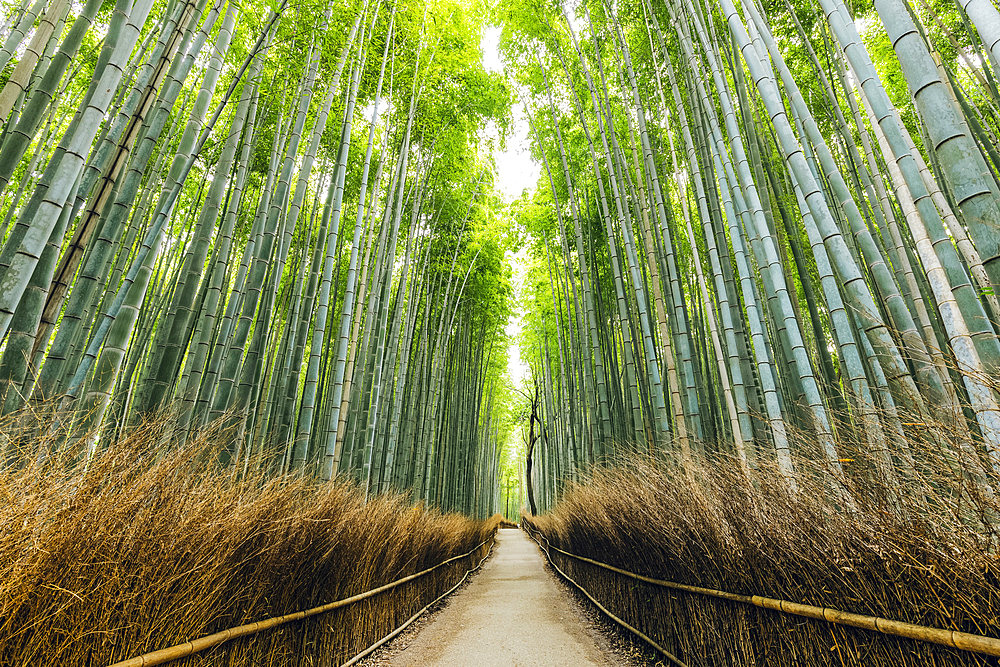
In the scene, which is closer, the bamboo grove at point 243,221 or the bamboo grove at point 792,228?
the bamboo grove at point 792,228

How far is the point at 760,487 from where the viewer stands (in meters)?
1.69

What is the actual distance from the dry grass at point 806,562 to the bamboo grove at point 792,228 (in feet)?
0.25

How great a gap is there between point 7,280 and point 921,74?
2.86 m

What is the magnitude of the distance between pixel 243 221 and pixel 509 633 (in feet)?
15.2

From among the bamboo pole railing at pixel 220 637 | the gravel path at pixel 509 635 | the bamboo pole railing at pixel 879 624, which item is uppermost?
the bamboo pole railing at pixel 879 624

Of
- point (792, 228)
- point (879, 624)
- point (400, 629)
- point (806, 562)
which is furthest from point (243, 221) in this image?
point (879, 624)

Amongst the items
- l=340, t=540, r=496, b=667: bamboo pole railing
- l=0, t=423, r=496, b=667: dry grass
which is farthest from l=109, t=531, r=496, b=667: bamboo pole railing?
l=340, t=540, r=496, b=667: bamboo pole railing

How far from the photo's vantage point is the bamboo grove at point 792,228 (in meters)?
1.32

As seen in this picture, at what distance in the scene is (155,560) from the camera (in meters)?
1.21

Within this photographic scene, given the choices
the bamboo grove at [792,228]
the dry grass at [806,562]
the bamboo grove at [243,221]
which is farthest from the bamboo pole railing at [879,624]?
the bamboo grove at [243,221]

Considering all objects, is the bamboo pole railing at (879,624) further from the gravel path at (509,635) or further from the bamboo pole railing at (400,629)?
the bamboo pole railing at (400,629)

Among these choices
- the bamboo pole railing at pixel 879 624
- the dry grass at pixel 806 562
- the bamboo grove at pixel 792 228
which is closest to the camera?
the bamboo pole railing at pixel 879 624

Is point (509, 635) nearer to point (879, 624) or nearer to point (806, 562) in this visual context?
point (806, 562)

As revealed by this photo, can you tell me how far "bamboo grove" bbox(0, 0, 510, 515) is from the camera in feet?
5.99
